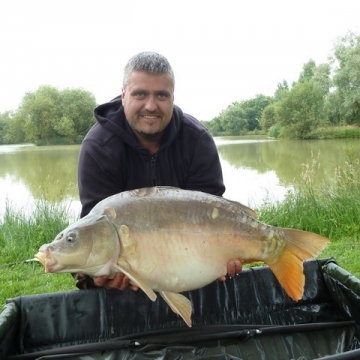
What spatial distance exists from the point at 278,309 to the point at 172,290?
76 cm

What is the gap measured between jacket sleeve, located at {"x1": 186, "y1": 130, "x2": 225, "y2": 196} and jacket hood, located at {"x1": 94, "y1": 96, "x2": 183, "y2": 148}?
12 cm

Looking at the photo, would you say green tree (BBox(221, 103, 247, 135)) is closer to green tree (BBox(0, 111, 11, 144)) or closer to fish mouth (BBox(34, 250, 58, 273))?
green tree (BBox(0, 111, 11, 144))

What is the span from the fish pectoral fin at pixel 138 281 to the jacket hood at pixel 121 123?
26.7 inches

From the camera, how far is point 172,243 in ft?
3.84

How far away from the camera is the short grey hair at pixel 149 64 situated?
1.58 meters

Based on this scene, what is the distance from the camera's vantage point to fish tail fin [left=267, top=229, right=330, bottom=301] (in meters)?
1.27

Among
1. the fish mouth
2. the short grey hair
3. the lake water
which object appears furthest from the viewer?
the lake water

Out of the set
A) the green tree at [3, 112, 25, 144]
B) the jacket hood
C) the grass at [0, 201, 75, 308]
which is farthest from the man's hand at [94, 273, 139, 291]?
the green tree at [3, 112, 25, 144]

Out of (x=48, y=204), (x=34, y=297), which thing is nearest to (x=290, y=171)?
(x=48, y=204)

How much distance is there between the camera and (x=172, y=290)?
3.94ft

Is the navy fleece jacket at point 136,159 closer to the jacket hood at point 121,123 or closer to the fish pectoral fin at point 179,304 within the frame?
the jacket hood at point 121,123

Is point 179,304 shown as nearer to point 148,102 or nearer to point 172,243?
point 172,243

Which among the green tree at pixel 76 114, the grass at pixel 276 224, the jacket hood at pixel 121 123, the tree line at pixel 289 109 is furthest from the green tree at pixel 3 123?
the jacket hood at pixel 121 123

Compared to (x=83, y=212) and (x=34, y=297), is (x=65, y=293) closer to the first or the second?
(x=34, y=297)
